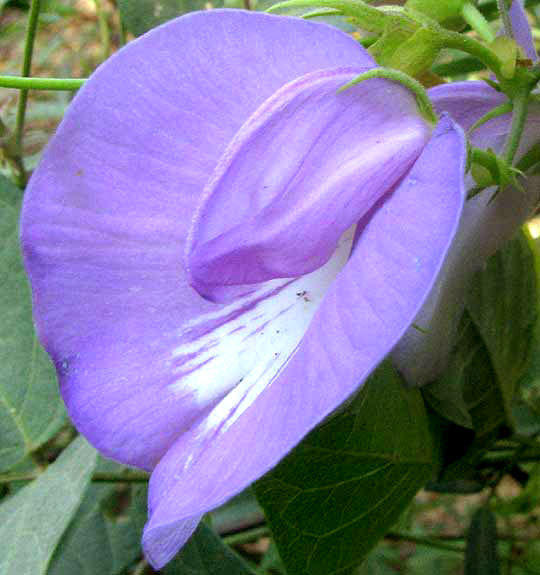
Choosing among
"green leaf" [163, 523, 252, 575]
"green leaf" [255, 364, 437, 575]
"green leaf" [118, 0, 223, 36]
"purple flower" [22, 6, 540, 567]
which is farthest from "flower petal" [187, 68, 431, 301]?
"green leaf" [118, 0, 223, 36]

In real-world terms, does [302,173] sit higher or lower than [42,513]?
higher

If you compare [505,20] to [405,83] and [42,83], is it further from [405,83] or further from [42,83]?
[42,83]

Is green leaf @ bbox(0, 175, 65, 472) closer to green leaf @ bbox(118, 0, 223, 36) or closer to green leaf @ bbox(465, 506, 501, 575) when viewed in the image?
green leaf @ bbox(118, 0, 223, 36)

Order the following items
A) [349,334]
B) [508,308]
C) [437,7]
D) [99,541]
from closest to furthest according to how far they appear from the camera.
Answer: [349,334] → [437,7] → [508,308] → [99,541]

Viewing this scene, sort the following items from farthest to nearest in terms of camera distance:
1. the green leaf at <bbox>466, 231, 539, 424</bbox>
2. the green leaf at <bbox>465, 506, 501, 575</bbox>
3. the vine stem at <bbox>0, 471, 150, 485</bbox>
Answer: the green leaf at <bbox>465, 506, 501, 575</bbox>, the vine stem at <bbox>0, 471, 150, 485</bbox>, the green leaf at <bbox>466, 231, 539, 424</bbox>

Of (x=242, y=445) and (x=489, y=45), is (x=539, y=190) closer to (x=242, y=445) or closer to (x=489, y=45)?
(x=489, y=45)

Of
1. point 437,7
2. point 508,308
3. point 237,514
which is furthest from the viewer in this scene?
point 237,514

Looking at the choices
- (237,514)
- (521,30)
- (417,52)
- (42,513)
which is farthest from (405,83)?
(237,514)
